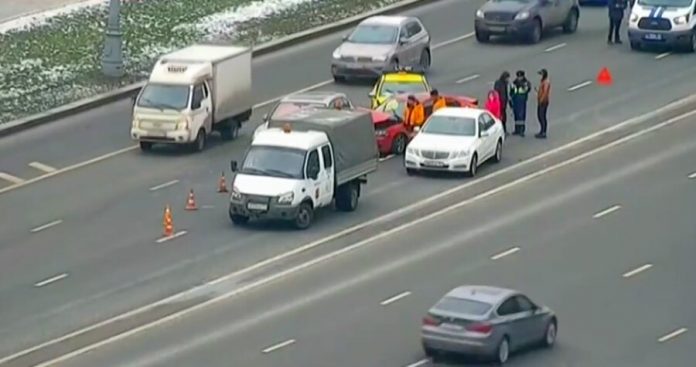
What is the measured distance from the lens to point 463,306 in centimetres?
3531

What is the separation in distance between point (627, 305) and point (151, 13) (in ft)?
87.0

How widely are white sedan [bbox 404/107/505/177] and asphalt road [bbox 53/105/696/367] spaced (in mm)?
1357

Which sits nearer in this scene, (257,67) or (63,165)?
(63,165)

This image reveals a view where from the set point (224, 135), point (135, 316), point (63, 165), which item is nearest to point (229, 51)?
point (224, 135)

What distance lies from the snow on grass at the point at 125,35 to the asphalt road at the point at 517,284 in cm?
1356

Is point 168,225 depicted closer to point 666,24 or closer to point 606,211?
point 606,211

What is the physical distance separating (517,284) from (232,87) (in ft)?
43.8

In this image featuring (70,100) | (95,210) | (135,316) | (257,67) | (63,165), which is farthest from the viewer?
(257,67)

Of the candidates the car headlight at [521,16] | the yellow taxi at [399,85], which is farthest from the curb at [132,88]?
the yellow taxi at [399,85]

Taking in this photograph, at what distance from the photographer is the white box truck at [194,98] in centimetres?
5003

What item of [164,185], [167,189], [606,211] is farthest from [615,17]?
[167,189]

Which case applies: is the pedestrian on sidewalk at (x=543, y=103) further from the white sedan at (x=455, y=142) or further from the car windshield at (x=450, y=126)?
the car windshield at (x=450, y=126)

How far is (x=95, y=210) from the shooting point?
4569cm

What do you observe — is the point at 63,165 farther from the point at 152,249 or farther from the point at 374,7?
the point at 374,7
